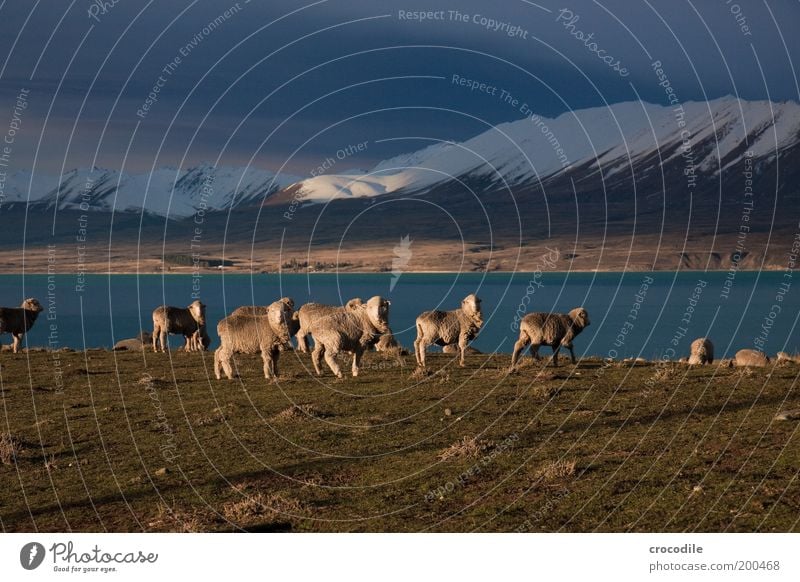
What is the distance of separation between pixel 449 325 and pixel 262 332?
16.3 ft

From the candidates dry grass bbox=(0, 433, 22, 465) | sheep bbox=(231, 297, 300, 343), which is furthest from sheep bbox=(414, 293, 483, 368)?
dry grass bbox=(0, 433, 22, 465)

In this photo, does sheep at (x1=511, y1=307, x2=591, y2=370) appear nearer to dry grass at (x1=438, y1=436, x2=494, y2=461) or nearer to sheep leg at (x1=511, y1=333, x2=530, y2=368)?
sheep leg at (x1=511, y1=333, x2=530, y2=368)

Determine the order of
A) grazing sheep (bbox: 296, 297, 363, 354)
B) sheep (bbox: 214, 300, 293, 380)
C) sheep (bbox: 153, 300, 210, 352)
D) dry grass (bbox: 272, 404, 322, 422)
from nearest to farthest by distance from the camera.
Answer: dry grass (bbox: 272, 404, 322, 422) → sheep (bbox: 214, 300, 293, 380) → grazing sheep (bbox: 296, 297, 363, 354) → sheep (bbox: 153, 300, 210, 352)

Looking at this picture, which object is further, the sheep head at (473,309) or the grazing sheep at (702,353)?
the grazing sheep at (702,353)

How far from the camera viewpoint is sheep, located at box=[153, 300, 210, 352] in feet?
104

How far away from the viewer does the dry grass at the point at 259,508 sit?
12898mm

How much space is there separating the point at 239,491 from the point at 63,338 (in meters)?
77.8

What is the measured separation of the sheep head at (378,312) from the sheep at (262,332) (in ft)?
6.48

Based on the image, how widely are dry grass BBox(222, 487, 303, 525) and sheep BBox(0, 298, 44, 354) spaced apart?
2095cm

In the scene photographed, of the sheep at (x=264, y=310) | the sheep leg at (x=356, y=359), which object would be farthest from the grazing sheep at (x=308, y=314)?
the sheep leg at (x=356, y=359)

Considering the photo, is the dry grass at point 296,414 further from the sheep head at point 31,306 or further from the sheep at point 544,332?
the sheep head at point 31,306

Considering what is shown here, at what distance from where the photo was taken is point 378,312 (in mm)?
22484

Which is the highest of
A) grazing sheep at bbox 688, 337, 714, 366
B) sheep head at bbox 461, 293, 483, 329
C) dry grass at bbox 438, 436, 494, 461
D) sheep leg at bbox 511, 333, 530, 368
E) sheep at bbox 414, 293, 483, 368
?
sheep head at bbox 461, 293, 483, 329

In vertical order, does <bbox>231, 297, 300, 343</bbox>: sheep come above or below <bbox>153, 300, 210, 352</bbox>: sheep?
above
